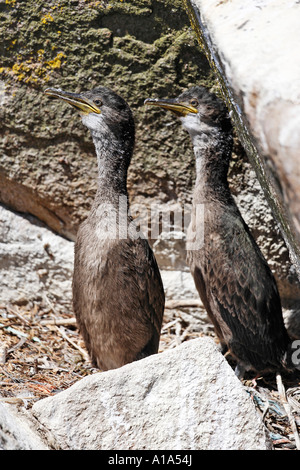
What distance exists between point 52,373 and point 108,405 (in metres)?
1.47

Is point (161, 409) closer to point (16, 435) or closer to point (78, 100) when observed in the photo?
point (16, 435)

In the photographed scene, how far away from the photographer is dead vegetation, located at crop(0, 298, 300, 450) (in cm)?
378

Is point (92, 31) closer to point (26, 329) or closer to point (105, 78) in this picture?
point (105, 78)

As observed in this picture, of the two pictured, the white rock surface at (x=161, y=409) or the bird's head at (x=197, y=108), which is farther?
the bird's head at (x=197, y=108)

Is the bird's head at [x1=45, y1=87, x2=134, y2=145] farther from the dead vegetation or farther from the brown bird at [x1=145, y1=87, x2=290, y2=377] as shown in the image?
the dead vegetation

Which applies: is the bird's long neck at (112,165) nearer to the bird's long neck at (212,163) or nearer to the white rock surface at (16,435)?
the bird's long neck at (212,163)

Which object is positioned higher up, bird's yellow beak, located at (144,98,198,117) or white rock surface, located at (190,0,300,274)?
bird's yellow beak, located at (144,98,198,117)

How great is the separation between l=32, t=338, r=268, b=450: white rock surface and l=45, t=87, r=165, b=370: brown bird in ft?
3.18

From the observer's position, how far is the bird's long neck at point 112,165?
4227mm

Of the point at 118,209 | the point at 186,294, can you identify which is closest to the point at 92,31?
the point at 118,209

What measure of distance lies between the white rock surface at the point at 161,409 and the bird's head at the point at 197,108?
7.08 feet

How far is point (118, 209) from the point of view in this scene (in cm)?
414

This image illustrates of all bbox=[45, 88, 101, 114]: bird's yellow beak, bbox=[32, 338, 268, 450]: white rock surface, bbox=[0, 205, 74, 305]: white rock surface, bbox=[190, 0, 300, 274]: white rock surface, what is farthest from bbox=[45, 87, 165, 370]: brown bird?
bbox=[190, 0, 300, 274]: white rock surface

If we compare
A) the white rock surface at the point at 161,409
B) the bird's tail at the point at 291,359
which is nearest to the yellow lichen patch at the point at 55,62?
the white rock surface at the point at 161,409
